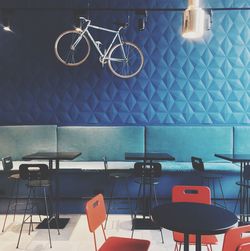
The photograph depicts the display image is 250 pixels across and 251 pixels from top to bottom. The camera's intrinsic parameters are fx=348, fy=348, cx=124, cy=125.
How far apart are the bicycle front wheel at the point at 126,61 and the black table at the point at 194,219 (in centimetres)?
376

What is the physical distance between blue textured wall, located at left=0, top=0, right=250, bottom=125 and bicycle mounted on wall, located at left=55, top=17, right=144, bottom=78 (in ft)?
0.44

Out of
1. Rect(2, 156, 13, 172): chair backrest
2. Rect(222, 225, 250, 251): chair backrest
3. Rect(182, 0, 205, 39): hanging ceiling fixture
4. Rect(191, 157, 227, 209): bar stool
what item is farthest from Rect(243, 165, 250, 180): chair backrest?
Rect(2, 156, 13, 172): chair backrest

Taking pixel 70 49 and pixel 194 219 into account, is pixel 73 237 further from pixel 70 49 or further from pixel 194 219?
pixel 70 49

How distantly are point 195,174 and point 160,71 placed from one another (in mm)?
1899

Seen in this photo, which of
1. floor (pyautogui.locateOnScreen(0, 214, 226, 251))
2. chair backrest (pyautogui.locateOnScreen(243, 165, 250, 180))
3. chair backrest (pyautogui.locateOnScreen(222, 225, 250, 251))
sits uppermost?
chair backrest (pyautogui.locateOnScreen(222, 225, 250, 251))

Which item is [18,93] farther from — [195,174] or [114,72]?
[195,174]

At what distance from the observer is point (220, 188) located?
520cm

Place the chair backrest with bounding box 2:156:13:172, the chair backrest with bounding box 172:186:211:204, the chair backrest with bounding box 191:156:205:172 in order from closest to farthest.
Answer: the chair backrest with bounding box 172:186:211:204 → the chair backrest with bounding box 2:156:13:172 → the chair backrest with bounding box 191:156:205:172

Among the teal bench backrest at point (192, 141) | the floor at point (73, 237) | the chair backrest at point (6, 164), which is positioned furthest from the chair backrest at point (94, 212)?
the teal bench backrest at point (192, 141)

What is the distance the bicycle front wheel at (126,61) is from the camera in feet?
19.5

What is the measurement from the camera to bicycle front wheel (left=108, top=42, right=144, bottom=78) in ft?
19.5

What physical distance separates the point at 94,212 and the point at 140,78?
3.78 metres

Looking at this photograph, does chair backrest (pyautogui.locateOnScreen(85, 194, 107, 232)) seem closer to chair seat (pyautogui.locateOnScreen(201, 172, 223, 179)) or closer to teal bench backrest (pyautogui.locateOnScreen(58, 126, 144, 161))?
chair seat (pyautogui.locateOnScreen(201, 172, 223, 179))

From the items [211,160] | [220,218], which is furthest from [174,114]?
[220,218]
